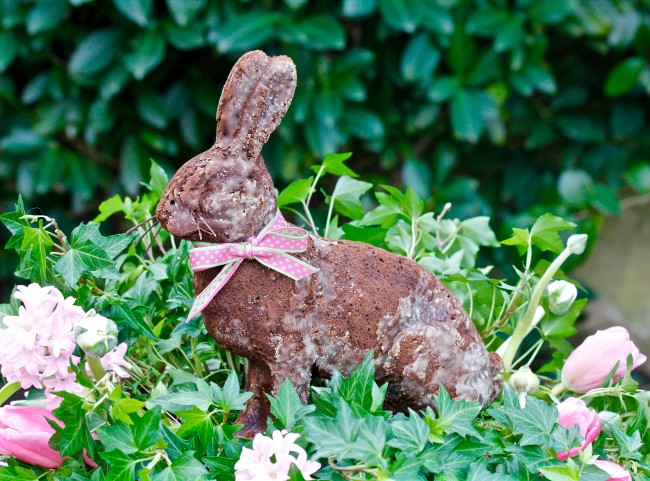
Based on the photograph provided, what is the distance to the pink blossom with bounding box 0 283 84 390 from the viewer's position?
0.58 metres

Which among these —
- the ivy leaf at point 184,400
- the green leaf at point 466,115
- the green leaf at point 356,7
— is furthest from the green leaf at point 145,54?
the ivy leaf at point 184,400

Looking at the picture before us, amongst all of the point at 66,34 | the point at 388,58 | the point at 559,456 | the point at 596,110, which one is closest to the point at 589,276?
the point at 596,110

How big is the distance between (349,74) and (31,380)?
1066mm

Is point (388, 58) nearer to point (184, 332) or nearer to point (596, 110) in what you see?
point (596, 110)

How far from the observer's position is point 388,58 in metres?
1.63

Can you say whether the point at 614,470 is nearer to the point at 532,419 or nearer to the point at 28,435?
the point at 532,419

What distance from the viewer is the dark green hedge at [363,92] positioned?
1.51 meters

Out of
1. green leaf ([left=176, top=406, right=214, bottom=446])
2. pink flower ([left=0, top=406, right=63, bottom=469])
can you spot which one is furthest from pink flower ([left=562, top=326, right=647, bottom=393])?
pink flower ([left=0, top=406, right=63, bottom=469])

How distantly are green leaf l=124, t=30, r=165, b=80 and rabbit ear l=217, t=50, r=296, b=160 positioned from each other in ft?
2.98

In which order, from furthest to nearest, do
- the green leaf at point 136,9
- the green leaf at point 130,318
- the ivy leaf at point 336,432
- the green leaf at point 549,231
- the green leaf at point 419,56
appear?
1. the green leaf at point 419,56
2. the green leaf at point 136,9
3. the green leaf at point 549,231
4. the green leaf at point 130,318
5. the ivy leaf at point 336,432

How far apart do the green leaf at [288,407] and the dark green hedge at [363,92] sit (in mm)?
972

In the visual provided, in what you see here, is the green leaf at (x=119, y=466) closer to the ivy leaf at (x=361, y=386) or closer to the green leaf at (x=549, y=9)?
the ivy leaf at (x=361, y=386)

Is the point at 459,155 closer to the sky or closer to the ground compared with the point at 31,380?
closer to the ground

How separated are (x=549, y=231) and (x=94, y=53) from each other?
1052mm
